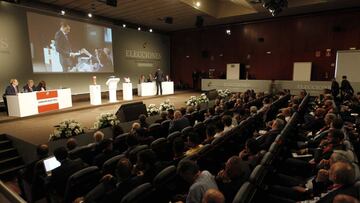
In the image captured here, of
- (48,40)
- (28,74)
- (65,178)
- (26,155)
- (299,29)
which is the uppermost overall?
(299,29)

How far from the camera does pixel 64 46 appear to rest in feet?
32.6

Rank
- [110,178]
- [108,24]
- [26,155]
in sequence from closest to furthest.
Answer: [110,178] → [26,155] → [108,24]

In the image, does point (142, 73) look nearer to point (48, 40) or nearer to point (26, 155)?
point (48, 40)

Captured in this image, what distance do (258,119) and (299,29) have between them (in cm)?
932

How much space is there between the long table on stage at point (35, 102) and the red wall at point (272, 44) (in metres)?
9.33

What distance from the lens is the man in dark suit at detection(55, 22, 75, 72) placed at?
972 centimetres

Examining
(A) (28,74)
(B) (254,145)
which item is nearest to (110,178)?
(B) (254,145)

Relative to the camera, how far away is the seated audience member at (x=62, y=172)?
2.79 meters

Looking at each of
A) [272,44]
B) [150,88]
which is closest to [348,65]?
[272,44]

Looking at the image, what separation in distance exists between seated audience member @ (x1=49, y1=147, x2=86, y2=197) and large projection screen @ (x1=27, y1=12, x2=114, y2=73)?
7.60 meters

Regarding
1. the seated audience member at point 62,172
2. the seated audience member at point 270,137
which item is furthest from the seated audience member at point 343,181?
the seated audience member at point 62,172

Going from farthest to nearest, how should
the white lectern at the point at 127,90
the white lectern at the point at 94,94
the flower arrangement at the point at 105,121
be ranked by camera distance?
the white lectern at the point at 127,90, the white lectern at the point at 94,94, the flower arrangement at the point at 105,121

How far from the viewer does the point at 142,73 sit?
1421cm

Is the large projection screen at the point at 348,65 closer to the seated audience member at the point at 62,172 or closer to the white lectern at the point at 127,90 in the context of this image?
the white lectern at the point at 127,90
